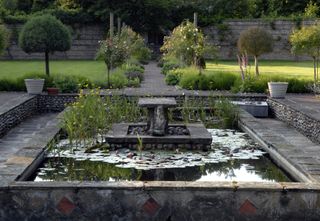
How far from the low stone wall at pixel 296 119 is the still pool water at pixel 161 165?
4.96 feet

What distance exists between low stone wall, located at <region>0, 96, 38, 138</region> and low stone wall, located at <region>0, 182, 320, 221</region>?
4.38 metres

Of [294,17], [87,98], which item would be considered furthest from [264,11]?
[87,98]

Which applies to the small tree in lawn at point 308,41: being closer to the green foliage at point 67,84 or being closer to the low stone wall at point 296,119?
the low stone wall at point 296,119

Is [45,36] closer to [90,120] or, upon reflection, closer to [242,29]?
[90,120]

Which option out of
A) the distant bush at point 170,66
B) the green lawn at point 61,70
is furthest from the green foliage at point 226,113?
the distant bush at point 170,66

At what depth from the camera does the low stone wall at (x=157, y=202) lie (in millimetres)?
5730

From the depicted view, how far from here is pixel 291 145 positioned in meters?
8.13

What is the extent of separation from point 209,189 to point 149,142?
9.80 feet

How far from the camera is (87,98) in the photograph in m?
10.1

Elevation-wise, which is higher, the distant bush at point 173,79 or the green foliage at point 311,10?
the green foliage at point 311,10

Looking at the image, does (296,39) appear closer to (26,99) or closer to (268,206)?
(26,99)

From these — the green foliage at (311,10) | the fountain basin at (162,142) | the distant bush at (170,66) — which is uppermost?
the green foliage at (311,10)

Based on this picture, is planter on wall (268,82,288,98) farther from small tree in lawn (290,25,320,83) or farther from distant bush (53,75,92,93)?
distant bush (53,75,92,93)

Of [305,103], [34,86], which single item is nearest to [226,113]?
[305,103]
